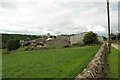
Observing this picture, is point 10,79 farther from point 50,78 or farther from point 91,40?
point 91,40

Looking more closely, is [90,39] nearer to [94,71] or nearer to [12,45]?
[12,45]

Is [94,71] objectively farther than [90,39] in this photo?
No

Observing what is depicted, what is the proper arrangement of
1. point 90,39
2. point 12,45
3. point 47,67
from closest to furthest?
point 47,67, point 12,45, point 90,39

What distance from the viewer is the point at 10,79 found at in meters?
13.5

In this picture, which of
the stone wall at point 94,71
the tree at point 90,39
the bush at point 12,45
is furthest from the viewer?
the tree at point 90,39

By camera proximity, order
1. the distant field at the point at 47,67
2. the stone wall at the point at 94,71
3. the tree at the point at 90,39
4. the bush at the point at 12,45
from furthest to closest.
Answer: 1. the tree at the point at 90,39
2. the bush at the point at 12,45
3. the distant field at the point at 47,67
4. the stone wall at the point at 94,71

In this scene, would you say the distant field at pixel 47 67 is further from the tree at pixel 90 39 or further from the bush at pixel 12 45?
the tree at pixel 90 39

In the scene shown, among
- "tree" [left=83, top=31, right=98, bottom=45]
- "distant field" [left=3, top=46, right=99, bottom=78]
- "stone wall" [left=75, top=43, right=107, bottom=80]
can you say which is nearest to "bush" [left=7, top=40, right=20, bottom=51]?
"tree" [left=83, top=31, right=98, bottom=45]

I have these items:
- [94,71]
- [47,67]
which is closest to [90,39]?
[47,67]

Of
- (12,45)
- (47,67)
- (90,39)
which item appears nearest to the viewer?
(47,67)

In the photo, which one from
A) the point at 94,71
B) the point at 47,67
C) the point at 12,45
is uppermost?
the point at 94,71

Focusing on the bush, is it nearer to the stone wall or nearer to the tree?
the tree

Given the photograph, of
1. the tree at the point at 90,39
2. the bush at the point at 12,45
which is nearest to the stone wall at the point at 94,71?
the tree at the point at 90,39

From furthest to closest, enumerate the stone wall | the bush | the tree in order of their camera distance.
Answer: the tree → the bush → the stone wall
